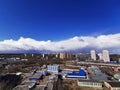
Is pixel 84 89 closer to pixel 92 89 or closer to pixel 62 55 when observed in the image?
pixel 92 89

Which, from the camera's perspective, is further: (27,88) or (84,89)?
(84,89)

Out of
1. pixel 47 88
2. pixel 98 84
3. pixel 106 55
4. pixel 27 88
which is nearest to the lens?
pixel 27 88

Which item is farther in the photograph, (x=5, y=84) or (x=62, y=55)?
(x=62, y=55)

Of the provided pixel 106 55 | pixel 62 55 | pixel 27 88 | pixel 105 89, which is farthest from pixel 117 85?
pixel 62 55

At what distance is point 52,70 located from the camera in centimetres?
2041

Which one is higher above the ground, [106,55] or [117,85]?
[106,55]

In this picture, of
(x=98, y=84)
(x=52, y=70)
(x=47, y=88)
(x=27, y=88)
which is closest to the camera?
(x=27, y=88)

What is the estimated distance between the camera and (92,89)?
36.8ft

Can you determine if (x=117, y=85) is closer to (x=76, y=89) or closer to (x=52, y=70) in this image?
(x=76, y=89)

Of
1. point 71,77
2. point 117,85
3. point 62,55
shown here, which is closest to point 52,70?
point 71,77

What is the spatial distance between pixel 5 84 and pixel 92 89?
6903 millimetres

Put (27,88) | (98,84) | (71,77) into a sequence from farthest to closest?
(71,77)
(98,84)
(27,88)

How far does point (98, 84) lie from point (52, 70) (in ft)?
31.2

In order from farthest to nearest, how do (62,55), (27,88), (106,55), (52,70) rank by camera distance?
(62,55) < (106,55) < (52,70) < (27,88)
